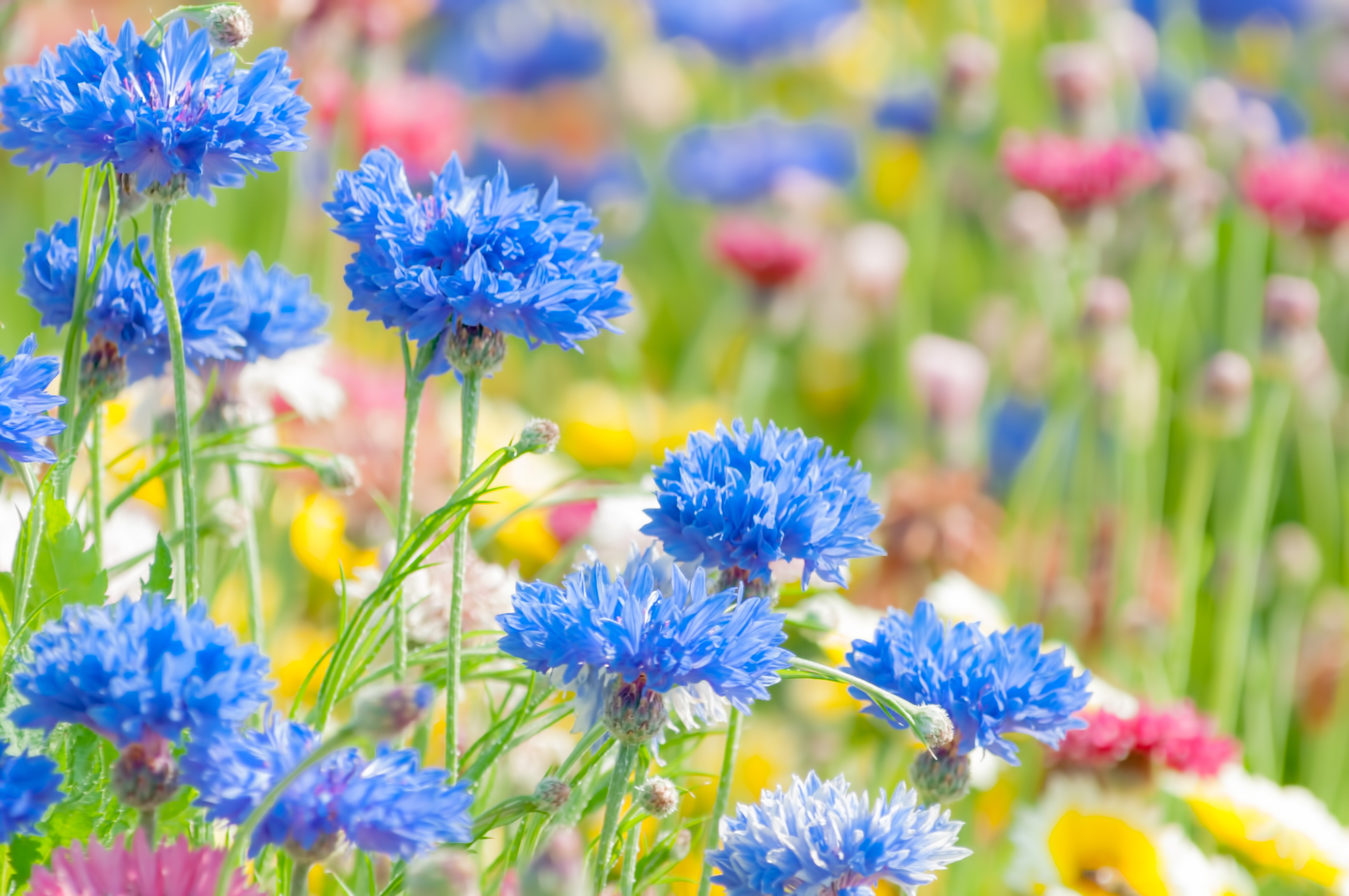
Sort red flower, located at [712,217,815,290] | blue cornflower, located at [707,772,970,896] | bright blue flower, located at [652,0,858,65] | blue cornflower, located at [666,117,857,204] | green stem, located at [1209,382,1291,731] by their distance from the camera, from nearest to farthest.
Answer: blue cornflower, located at [707,772,970,896], green stem, located at [1209,382,1291,731], red flower, located at [712,217,815,290], blue cornflower, located at [666,117,857,204], bright blue flower, located at [652,0,858,65]

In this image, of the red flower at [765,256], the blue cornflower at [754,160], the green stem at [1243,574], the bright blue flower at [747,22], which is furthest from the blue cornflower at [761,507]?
the bright blue flower at [747,22]

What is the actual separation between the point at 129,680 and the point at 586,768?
191 millimetres

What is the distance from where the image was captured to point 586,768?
53 centimetres

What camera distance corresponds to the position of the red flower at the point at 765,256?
1.47 metres

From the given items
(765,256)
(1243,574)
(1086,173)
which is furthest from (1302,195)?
(765,256)

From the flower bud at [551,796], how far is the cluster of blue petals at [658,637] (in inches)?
1.7

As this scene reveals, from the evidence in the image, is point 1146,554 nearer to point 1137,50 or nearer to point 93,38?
point 1137,50

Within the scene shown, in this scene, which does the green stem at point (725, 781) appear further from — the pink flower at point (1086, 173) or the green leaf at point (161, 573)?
the pink flower at point (1086, 173)

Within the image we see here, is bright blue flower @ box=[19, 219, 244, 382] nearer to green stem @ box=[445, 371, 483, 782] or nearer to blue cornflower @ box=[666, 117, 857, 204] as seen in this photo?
green stem @ box=[445, 371, 483, 782]

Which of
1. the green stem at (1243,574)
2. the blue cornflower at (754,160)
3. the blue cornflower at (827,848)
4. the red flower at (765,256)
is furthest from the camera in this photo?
the blue cornflower at (754,160)

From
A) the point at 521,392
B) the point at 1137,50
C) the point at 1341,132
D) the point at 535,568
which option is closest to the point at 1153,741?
the point at 535,568

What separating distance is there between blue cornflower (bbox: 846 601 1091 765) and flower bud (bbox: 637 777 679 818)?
9 cm

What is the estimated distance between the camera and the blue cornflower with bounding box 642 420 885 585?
490mm

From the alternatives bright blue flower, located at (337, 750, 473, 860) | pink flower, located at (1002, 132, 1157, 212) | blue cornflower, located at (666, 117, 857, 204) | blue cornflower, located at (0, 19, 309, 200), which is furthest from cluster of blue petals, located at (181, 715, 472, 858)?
blue cornflower, located at (666, 117, 857, 204)
